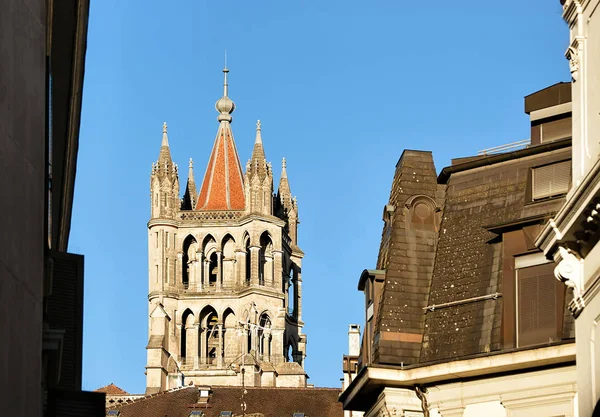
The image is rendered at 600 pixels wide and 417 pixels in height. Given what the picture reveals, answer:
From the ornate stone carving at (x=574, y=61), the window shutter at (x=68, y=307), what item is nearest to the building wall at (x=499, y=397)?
the ornate stone carving at (x=574, y=61)

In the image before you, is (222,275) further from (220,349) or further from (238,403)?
(238,403)

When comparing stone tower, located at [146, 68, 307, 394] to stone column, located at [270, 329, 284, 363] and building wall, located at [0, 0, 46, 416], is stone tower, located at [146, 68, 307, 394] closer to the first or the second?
stone column, located at [270, 329, 284, 363]

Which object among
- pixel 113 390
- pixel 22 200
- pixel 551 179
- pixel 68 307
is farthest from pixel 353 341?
pixel 113 390

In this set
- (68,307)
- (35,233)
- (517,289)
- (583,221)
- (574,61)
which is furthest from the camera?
(68,307)

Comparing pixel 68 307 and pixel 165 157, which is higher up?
pixel 165 157

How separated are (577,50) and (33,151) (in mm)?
6920

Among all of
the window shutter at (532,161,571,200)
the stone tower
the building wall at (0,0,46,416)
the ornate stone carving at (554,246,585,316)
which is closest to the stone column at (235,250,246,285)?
the stone tower

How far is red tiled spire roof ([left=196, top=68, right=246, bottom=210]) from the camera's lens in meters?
148

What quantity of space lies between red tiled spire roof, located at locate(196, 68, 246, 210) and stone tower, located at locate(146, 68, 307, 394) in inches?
7.0

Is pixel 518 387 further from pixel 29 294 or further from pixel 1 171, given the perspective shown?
pixel 1 171

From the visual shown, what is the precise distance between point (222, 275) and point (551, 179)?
384ft

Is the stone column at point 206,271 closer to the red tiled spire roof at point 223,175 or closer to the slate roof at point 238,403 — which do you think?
the red tiled spire roof at point 223,175

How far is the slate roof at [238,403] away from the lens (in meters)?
90.3

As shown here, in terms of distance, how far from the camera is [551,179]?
86.8 feet
